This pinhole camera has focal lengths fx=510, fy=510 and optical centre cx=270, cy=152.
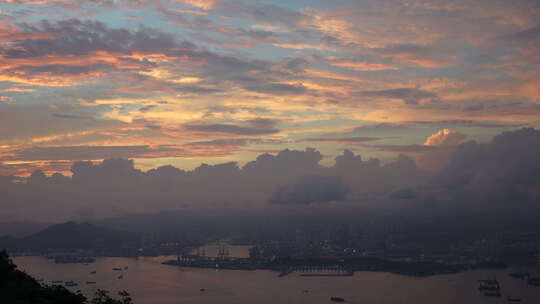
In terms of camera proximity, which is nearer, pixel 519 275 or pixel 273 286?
pixel 273 286

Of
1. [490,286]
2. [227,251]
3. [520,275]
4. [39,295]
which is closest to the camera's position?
[39,295]

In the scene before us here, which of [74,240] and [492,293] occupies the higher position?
[74,240]

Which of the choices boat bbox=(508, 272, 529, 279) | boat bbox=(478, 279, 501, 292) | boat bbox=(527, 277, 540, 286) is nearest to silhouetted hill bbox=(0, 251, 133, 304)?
boat bbox=(478, 279, 501, 292)

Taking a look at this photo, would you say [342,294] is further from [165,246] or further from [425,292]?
[165,246]

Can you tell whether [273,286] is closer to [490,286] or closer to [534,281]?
[490,286]

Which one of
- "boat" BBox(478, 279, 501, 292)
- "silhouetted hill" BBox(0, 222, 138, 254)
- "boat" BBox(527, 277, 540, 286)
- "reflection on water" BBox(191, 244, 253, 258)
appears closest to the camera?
"boat" BBox(478, 279, 501, 292)

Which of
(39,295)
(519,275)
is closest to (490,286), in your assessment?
(519,275)

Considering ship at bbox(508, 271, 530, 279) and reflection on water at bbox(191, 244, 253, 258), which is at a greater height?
reflection on water at bbox(191, 244, 253, 258)

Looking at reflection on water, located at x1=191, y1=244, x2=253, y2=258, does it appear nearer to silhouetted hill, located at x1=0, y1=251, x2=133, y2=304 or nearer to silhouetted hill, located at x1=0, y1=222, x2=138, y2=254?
silhouetted hill, located at x1=0, y1=222, x2=138, y2=254
